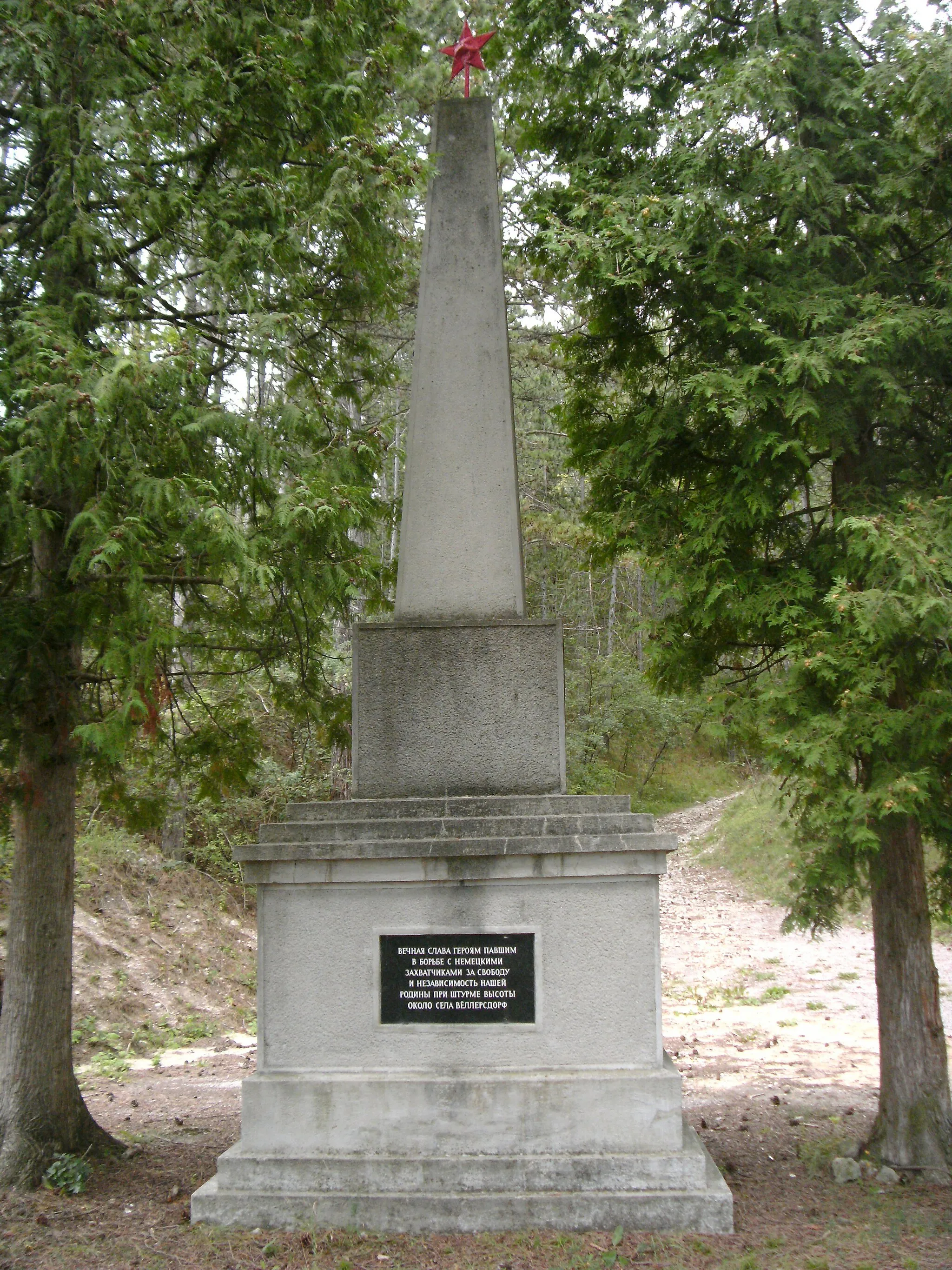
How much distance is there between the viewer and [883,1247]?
4.71 meters

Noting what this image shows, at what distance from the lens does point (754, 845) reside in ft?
61.3

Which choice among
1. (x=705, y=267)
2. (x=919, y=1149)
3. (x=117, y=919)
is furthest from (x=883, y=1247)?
(x=117, y=919)

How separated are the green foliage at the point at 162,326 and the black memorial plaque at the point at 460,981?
5.41ft

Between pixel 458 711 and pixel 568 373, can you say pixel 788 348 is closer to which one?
pixel 568 373

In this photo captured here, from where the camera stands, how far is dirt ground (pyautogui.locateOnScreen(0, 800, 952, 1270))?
4.31m

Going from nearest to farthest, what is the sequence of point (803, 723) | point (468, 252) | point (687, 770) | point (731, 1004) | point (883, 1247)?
point (883, 1247)
point (803, 723)
point (468, 252)
point (731, 1004)
point (687, 770)

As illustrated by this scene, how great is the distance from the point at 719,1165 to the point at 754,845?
13.3 m

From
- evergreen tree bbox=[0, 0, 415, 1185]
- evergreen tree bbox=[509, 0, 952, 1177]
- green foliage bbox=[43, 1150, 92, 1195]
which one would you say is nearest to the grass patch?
evergreen tree bbox=[509, 0, 952, 1177]

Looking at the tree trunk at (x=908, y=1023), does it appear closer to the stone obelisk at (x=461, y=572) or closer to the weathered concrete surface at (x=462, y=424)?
the stone obelisk at (x=461, y=572)

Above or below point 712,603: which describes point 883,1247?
below

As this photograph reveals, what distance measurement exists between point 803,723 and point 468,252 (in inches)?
124

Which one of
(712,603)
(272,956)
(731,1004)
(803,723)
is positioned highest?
(712,603)

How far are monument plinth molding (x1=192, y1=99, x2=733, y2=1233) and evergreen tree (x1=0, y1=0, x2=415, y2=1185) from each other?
93 cm

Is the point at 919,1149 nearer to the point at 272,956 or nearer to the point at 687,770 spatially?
the point at 272,956
